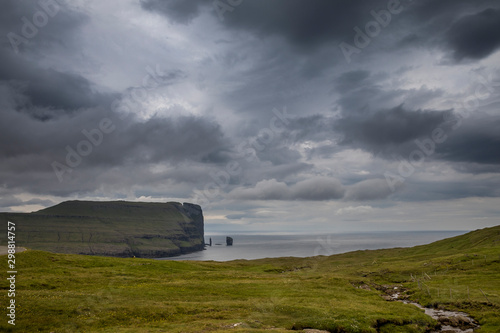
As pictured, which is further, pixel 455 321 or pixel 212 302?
pixel 212 302

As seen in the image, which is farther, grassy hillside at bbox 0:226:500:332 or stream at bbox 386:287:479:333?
stream at bbox 386:287:479:333

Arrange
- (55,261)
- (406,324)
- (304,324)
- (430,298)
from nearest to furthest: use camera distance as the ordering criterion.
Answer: (304,324) < (406,324) < (430,298) < (55,261)

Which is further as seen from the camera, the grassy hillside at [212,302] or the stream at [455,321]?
the stream at [455,321]

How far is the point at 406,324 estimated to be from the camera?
4141cm

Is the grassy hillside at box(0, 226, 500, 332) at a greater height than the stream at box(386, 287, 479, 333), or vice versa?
the grassy hillside at box(0, 226, 500, 332)

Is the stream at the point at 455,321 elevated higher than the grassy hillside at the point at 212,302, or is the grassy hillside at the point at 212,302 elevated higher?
the grassy hillside at the point at 212,302

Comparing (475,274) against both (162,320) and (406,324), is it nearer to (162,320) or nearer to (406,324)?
(406,324)

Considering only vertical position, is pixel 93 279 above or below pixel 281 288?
above

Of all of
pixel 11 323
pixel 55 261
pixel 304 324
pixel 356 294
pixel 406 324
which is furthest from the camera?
pixel 55 261

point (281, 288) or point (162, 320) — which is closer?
point (162, 320)

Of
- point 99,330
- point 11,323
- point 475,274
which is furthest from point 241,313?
point 475,274

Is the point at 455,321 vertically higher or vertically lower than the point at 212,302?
lower

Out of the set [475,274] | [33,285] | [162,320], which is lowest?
[475,274]

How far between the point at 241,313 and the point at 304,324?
348 inches
